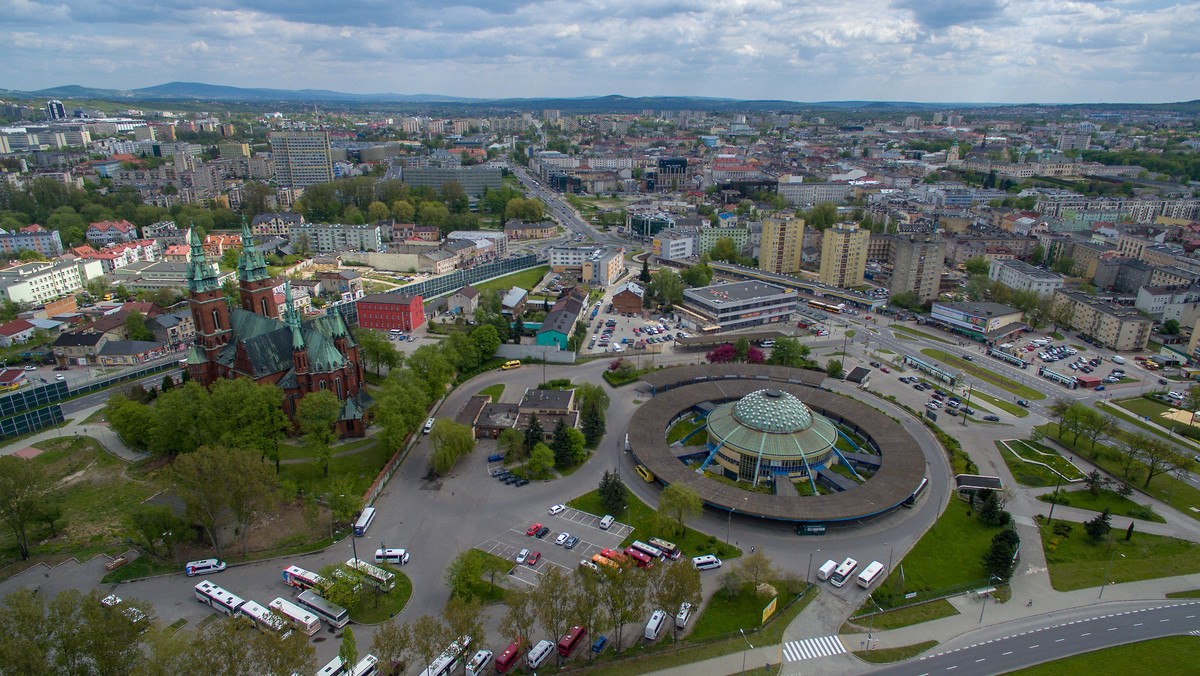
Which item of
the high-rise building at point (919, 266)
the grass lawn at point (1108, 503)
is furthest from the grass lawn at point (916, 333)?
the grass lawn at point (1108, 503)

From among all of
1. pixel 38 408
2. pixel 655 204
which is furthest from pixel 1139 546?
pixel 655 204

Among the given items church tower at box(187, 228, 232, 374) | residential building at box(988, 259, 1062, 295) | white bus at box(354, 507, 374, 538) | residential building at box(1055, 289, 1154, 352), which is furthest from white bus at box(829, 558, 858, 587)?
residential building at box(988, 259, 1062, 295)

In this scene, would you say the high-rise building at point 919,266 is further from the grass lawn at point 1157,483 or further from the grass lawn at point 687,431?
the grass lawn at point 687,431

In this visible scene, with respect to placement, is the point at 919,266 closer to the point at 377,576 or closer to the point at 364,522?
the point at 364,522

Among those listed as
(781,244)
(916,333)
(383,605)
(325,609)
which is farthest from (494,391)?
(781,244)

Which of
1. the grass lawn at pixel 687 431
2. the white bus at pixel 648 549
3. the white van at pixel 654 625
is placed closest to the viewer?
the white van at pixel 654 625

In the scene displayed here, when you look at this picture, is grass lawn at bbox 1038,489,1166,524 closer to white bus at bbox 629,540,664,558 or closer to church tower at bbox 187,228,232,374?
white bus at bbox 629,540,664,558
